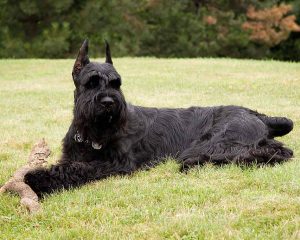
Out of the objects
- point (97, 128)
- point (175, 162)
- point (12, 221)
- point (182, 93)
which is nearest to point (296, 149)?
point (175, 162)

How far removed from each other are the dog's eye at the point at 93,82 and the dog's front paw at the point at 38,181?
3.79 ft

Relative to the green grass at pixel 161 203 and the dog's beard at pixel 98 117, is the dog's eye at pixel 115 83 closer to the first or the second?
the dog's beard at pixel 98 117

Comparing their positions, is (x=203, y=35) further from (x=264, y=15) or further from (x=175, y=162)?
(x=175, y=162)

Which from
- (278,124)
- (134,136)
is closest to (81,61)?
(134,136)

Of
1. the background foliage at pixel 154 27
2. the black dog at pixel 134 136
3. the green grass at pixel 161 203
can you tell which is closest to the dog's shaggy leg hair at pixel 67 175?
the black dog at pixel 134 136

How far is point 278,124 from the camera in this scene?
719cm

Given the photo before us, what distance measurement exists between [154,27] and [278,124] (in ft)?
83.9

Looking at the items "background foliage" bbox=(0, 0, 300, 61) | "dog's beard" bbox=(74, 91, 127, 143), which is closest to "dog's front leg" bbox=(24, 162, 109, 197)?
"dog's beard" bbox=(74, 91, 127, 143)

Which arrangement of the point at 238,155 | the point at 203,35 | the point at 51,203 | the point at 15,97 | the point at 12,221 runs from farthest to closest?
the point at 203,35 < the point at 15,97 < the point at 238,155 < the point at 51,203 < the point at 12,221

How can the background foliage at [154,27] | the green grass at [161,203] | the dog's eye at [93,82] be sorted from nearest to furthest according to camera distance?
the green grass at [161,203], the dog's eye at [93,82], the background foliage at [154,27]

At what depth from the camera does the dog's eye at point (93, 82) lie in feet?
19.4

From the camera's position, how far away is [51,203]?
16.4ft

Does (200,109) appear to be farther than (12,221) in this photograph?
Yes

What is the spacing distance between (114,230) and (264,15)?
1139 inches
